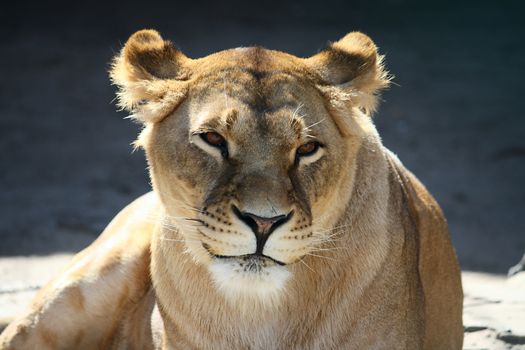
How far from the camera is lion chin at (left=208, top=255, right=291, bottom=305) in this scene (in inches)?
98.0

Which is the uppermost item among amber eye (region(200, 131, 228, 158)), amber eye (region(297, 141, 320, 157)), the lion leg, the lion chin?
amber eye (region(200, 131, 228, 158))

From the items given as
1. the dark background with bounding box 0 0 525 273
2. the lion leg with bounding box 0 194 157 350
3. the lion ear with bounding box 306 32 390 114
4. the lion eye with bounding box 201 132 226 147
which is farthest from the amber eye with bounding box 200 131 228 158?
the dark background with bounding box 0 0 525 273

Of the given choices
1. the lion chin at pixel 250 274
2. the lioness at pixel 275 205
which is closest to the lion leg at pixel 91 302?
the lioness at pixel 275 205

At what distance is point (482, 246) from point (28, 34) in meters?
5.19

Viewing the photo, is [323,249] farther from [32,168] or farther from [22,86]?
[22,86]

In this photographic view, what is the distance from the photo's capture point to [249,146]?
101 inches

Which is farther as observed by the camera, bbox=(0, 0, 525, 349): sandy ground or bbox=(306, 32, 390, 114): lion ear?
bbox=(0, 0, 525, 349): sandy ground

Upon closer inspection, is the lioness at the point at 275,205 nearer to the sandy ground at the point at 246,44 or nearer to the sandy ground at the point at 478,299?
the sandy ground at the point at 478,299

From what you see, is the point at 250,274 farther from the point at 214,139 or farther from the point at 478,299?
the point at 478,299

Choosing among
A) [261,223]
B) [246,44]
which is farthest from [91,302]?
[246,44]

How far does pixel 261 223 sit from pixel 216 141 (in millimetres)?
299

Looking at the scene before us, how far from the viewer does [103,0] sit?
991 cm

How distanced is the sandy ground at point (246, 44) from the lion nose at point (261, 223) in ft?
4.78

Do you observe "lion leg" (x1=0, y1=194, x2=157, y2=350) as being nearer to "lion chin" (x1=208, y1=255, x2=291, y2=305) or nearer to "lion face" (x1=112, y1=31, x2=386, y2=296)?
"lion face" (x1=112, y1=31, x2=386, y2=296)
